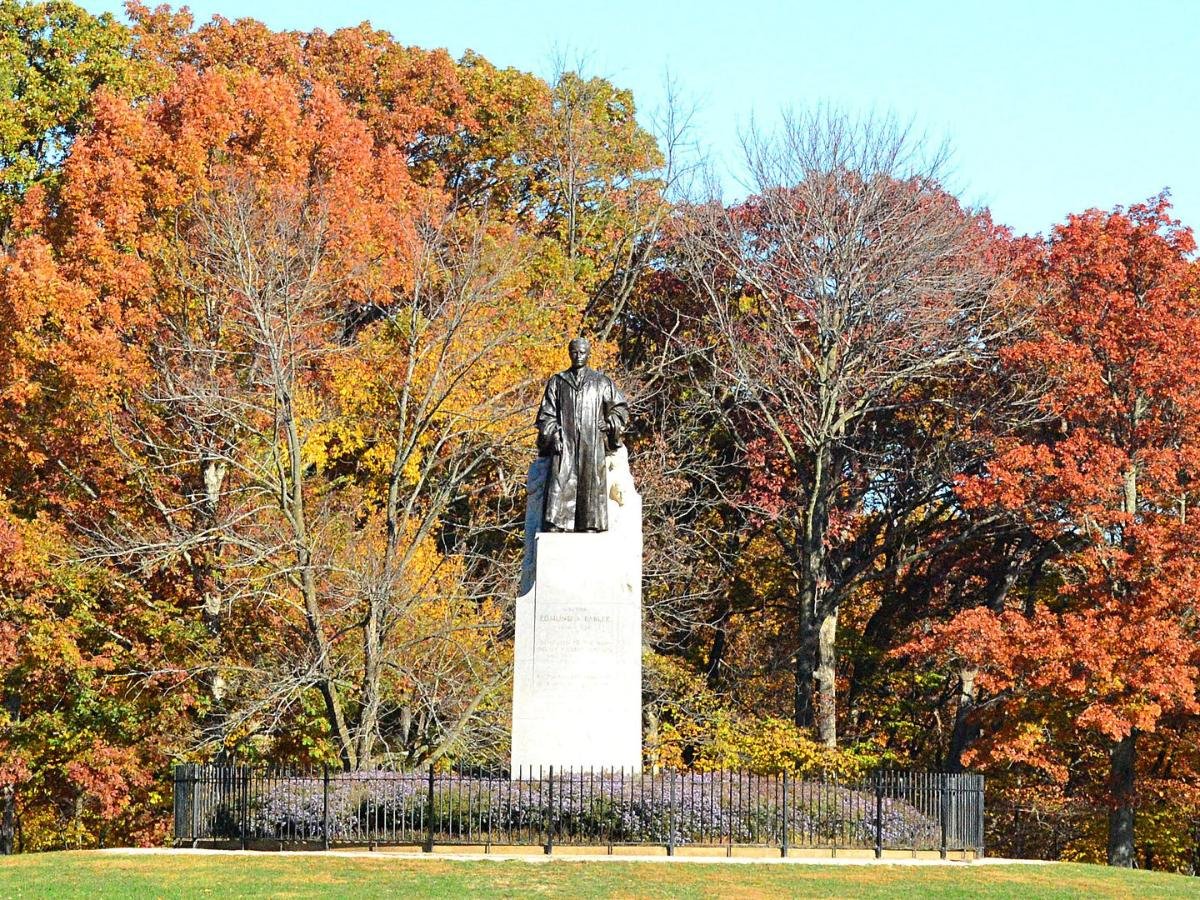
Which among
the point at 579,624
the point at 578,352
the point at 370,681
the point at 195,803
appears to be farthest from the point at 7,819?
the point at 578,352

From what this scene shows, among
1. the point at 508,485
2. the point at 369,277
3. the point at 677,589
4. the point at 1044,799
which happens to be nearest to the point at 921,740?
the point at 1044,799

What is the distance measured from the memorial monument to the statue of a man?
12 millimetres

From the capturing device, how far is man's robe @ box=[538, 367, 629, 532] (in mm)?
22328

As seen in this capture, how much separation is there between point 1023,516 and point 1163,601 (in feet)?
13.0

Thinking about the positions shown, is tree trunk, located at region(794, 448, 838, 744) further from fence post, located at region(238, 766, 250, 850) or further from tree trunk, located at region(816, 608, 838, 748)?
fence post, located at region(238, 766, 250, 850)

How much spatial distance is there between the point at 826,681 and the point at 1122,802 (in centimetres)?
631

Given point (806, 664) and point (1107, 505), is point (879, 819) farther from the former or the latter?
point (806, 664)

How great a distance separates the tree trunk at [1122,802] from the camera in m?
34.0

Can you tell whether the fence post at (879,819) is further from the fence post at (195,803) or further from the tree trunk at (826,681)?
the tree trunk at (826,681)

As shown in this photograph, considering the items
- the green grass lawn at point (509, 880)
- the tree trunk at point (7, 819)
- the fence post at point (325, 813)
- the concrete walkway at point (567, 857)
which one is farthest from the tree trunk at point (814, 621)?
the fence post at point (325, 813)

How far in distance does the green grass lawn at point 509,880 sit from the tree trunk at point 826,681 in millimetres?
15383

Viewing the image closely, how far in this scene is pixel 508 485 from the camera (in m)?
33.3

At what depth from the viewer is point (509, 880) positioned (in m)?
18.9

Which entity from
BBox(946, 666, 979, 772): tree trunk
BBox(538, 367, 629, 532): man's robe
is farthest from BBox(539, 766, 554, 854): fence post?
BBox(946, 666, 979, 772): tree trunk
